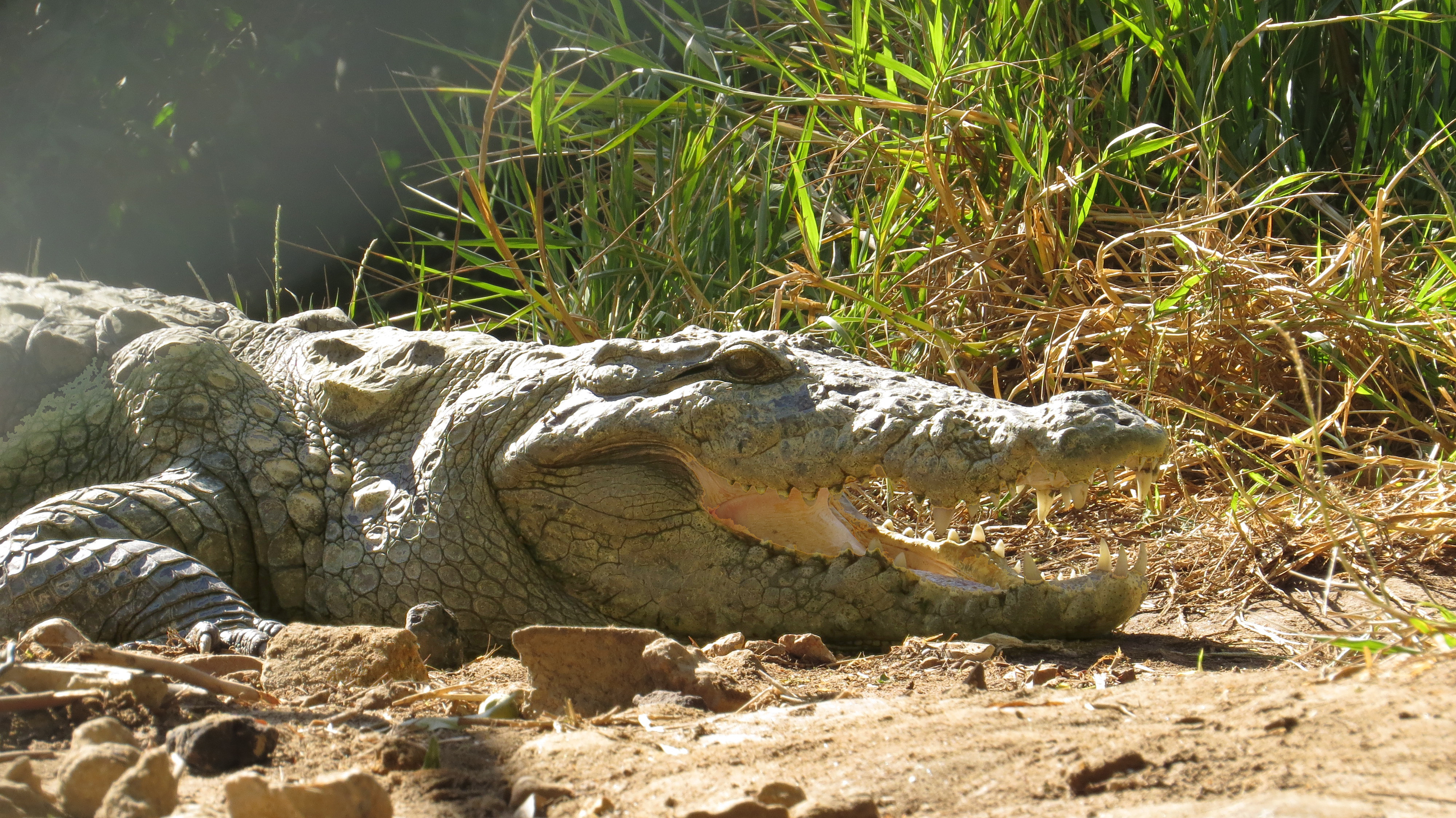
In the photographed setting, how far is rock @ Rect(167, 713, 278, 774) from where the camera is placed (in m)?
1.38

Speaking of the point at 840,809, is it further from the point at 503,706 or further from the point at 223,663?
the point at 223,663

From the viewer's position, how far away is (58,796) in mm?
1229

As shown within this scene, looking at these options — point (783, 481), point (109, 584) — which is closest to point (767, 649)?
point (783, 481)

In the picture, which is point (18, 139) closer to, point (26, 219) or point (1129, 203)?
point (26, 219)

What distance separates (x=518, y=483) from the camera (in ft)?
8.83

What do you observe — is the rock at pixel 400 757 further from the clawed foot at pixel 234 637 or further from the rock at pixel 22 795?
the clawed foot at pixel 234 637

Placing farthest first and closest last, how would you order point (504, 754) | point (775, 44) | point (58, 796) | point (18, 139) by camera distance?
point (18, 139) → point (775, 44) → point (504, 754) → point (58, 796)

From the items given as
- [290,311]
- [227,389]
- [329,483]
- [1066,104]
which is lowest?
[290,311]

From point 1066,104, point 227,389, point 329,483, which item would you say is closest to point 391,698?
point 329,483

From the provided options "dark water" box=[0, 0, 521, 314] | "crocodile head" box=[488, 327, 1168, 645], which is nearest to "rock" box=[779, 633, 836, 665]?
"crocodile head" box=[488, 327, 1168, 645]

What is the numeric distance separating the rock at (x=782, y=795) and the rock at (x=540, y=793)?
0.74 ft

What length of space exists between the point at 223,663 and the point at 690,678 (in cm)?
83

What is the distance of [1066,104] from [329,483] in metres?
2.74

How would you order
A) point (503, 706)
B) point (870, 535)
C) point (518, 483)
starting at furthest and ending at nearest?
point (870, 535) < point (518, 483) < point (503, 706)
